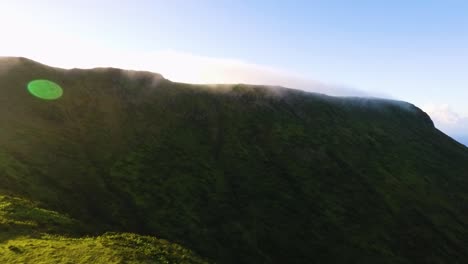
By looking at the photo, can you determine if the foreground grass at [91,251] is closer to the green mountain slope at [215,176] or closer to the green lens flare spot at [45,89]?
the green mountain slope at [215,176]

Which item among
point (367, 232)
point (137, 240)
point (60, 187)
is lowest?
point (367, 232)

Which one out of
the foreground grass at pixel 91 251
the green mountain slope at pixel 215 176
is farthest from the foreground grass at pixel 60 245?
the green mountain slope at pixel 215 176

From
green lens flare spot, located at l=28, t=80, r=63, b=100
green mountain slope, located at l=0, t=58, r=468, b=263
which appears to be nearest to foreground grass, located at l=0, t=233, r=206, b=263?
green mountain slope, located at l=0, t=58, r=468, b=263

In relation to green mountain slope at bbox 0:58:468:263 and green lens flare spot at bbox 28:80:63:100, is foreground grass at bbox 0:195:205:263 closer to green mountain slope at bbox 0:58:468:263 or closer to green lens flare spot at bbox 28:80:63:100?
green mountain slope at bbox 0:58:468:263

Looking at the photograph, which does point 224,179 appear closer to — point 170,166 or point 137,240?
point 170,166

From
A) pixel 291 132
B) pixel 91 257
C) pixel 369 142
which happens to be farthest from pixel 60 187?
pixel 369 142
